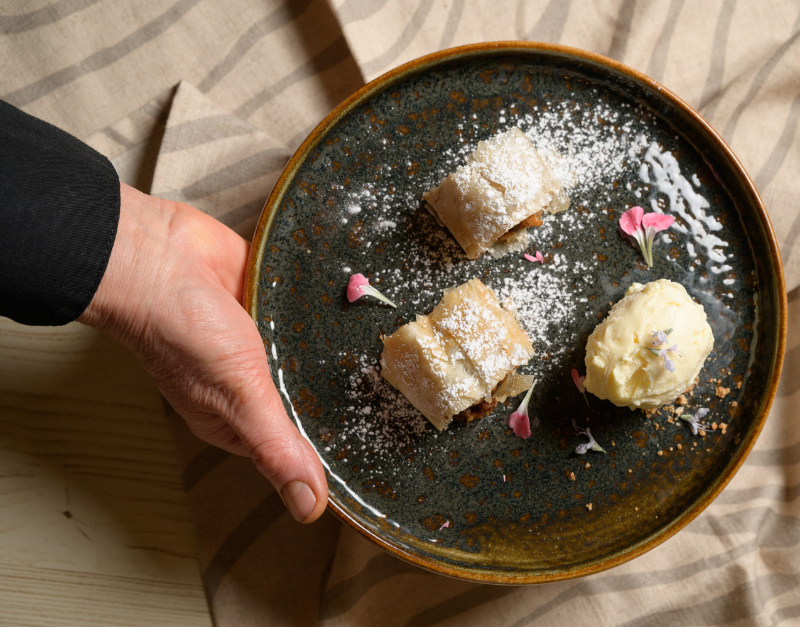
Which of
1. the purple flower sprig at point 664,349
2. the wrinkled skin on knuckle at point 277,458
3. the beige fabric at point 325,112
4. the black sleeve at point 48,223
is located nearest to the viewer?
the black sleeve at point 48,223

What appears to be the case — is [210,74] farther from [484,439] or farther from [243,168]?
[484,439]

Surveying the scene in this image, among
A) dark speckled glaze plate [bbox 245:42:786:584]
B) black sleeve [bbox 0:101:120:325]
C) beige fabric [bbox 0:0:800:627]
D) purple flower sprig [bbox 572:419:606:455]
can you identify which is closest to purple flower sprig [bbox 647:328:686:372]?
dark speckled glaze plate [bbox 245:42:786:584]

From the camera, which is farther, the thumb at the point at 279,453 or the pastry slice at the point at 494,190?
the pastry slice at the point at 494,190

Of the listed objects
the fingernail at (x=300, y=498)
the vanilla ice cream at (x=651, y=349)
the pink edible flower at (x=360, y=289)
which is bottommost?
the vanilla ice cream at (x=651, y=349)

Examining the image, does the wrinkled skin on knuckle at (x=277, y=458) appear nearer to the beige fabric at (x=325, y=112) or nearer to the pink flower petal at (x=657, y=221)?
the beige fabric at (x=325, y=112)

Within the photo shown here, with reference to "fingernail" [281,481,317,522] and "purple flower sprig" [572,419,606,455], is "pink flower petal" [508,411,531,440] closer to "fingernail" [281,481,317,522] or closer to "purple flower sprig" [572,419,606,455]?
"purple flower sprig" [572,419,606,455]

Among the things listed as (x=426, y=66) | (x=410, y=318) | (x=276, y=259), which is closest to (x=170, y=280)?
(x=276, y=259)

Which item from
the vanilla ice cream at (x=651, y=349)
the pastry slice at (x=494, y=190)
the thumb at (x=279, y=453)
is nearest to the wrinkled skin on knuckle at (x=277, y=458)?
→ the thumb at (x=279, y=453)
